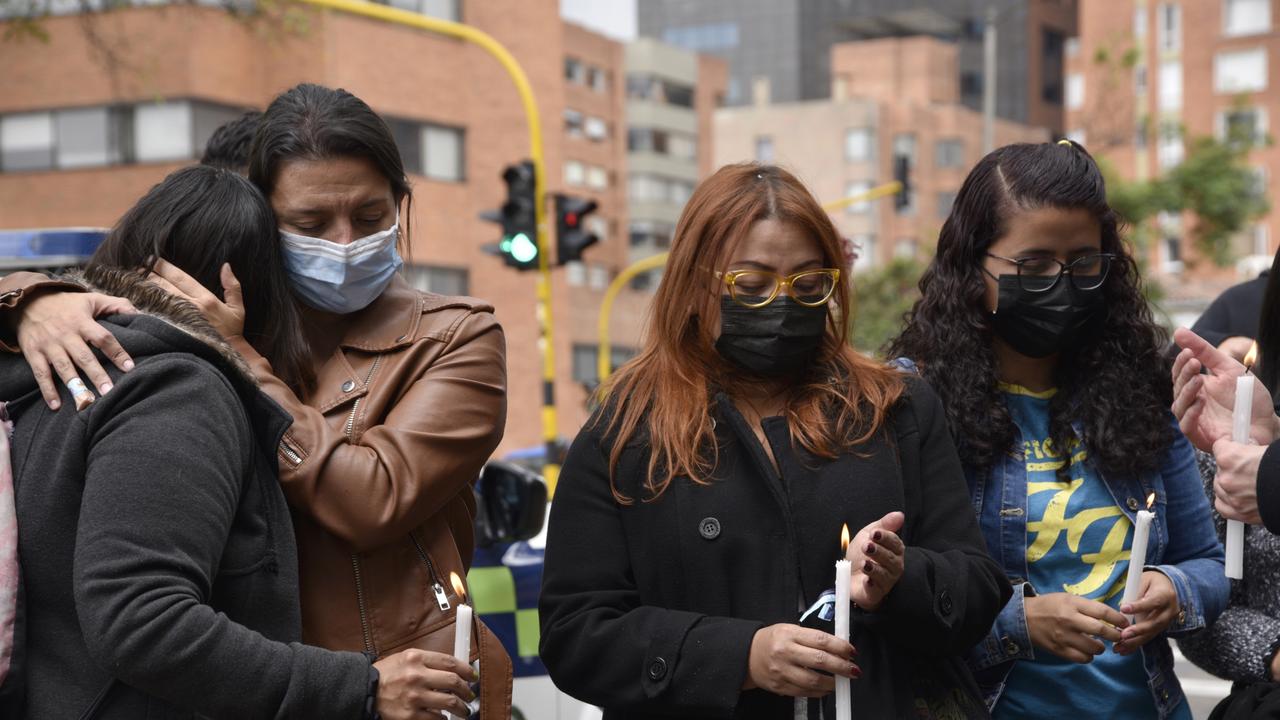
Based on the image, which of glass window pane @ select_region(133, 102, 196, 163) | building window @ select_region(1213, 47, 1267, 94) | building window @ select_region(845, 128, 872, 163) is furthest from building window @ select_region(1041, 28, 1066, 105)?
glass window pane @ select_region(133, 102, 196, 163)

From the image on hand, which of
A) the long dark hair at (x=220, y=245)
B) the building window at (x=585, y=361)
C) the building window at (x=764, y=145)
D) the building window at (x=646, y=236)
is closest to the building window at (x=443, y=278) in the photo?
the building window at (x=585, y=361)

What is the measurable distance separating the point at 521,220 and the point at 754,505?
1270cm

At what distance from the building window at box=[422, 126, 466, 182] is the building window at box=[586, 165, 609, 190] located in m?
32.9

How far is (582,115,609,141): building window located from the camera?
6906 cm

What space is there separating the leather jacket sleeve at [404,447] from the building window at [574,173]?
6402 cm

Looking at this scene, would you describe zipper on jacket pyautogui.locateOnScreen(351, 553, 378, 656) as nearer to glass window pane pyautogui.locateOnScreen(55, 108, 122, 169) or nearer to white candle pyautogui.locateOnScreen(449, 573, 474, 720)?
white candle pyautogui.locateOnScreen(449, 573, 474, 720)

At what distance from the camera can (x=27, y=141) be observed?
32.5 metres

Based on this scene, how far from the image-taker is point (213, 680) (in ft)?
8.40

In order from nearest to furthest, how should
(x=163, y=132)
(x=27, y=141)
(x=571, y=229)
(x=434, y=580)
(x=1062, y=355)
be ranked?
1. (x=434, y=580)
2. (x=1062, y=355)
3. (x=571, y=229)
4. (x=163, y=132)
5. (x=27, y=141)

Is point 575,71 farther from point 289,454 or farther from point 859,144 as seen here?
point 289,454

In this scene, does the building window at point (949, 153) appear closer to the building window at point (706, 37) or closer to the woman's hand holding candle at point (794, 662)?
the building window at point (706, 37)

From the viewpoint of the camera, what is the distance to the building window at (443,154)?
35.1m

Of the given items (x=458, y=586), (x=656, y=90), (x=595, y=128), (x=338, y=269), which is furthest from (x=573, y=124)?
(x=458, y=586)

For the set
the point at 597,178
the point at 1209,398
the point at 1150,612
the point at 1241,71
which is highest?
the point at 1241,71
